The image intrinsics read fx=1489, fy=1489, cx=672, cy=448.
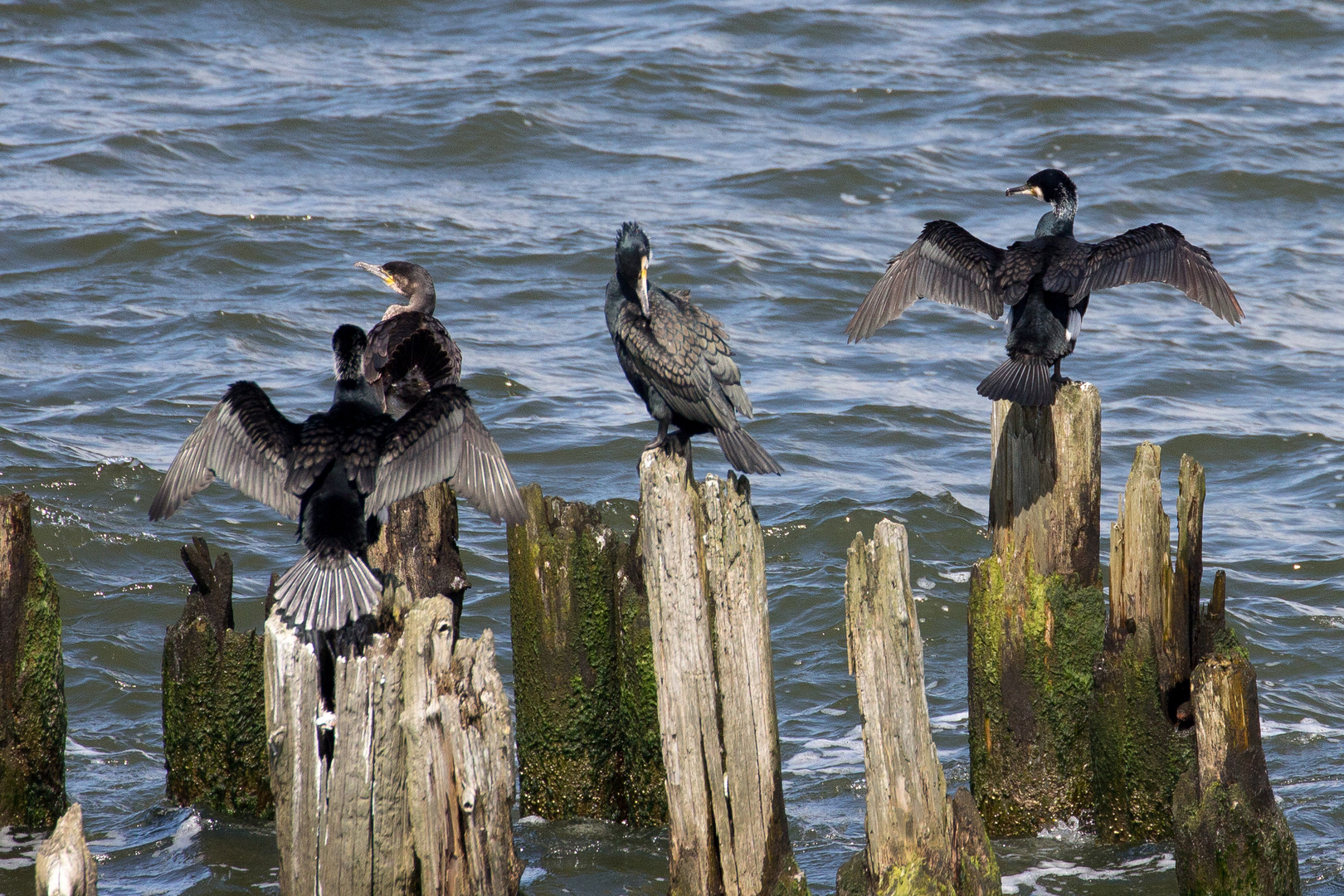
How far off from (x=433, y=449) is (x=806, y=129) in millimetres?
12223

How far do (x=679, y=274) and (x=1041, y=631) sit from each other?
819 centimetres

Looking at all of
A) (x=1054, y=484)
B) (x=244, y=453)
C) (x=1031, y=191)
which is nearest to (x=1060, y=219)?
(x=1031, y=191)

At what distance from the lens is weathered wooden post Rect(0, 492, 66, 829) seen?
5145 mm

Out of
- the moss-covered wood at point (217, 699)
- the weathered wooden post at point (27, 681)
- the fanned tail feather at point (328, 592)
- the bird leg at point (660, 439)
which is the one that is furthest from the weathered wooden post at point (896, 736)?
the weathered wooden post at point (27, 681)

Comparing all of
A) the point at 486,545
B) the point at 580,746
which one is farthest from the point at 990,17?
the point at 580,746

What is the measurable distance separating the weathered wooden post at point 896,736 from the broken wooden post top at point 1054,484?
149cm

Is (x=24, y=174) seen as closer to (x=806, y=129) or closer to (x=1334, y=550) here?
(x=806, y=129)

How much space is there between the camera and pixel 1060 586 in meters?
5.37

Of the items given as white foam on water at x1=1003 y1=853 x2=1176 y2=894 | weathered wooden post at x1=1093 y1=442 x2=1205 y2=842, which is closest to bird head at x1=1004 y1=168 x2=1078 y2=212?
weathered wooden post at x1=1093 y1=442 x2=1205 y2=842

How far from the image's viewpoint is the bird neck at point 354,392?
499 centimetres

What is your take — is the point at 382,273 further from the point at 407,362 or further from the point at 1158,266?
the point at 1158,266

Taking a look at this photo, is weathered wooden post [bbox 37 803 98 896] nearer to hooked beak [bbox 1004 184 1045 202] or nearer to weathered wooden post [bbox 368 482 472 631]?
weathered wooden post [bbox 368 482 472 631]

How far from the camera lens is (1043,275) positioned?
20.2 feet

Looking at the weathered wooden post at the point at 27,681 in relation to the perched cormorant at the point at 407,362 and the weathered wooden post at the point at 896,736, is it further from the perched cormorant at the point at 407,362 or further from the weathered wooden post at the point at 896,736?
the weathered wooden post at the point at 896,736
